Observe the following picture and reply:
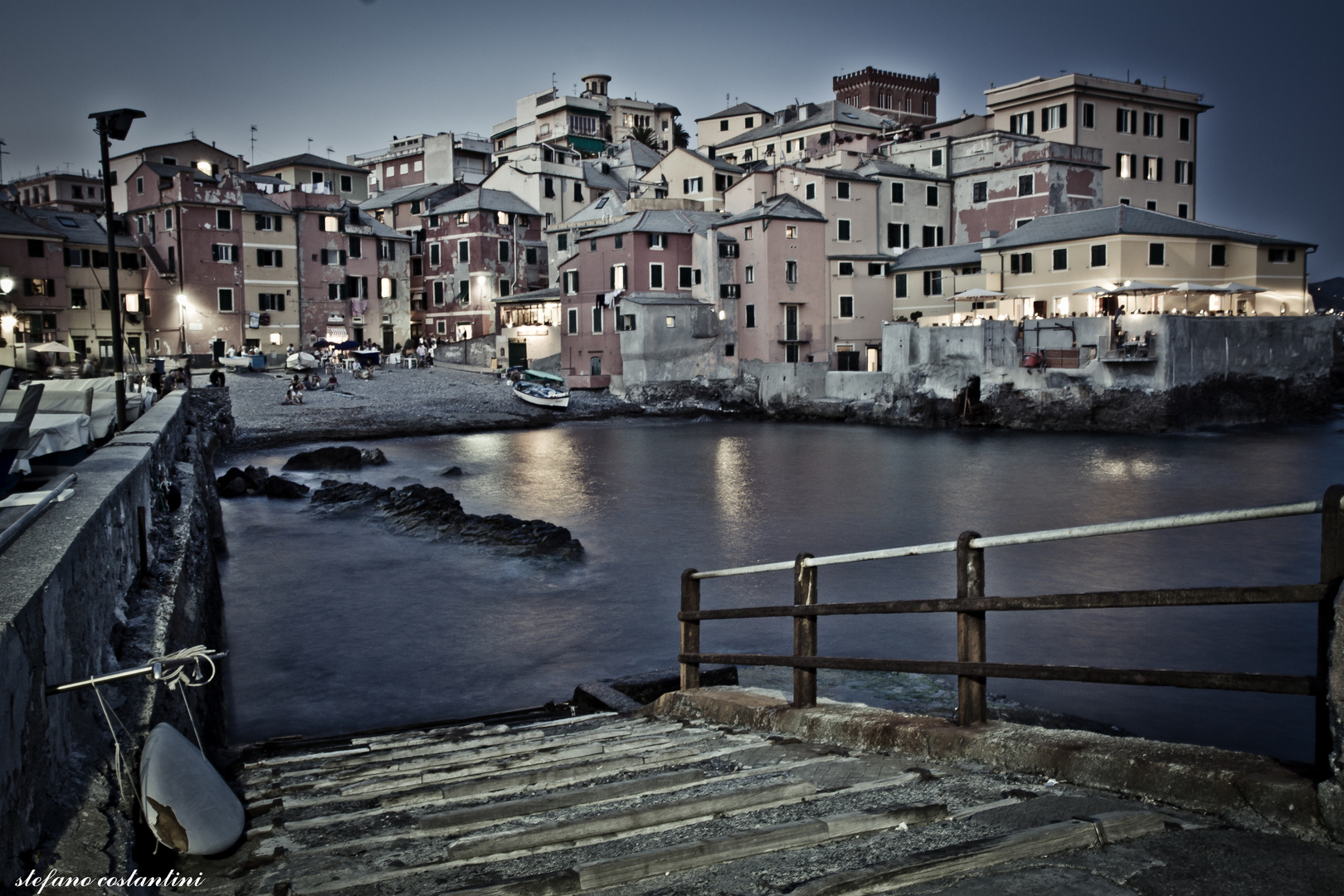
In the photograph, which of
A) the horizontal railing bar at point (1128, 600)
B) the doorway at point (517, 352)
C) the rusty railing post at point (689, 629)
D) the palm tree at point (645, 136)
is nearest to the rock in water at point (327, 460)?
the rusty railing post at point (689, 629)

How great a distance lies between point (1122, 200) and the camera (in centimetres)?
6650

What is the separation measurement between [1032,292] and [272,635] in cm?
4902

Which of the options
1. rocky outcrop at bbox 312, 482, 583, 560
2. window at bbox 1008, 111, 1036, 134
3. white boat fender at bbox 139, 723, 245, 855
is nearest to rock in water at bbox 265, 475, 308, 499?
rocky outcrop at bbox 312, 482, 583, 560

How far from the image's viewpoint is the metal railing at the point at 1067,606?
127 inches

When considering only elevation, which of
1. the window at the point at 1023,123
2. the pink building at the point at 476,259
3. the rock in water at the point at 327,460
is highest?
the window at the point at 1023,123

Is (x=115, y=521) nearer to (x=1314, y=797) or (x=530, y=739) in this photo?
→ (x=530, y=739)

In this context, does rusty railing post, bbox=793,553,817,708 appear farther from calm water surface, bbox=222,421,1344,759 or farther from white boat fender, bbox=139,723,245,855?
calm water surface, bbox=222,421,1344,759

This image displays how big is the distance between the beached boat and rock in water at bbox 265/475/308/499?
28.4 meters

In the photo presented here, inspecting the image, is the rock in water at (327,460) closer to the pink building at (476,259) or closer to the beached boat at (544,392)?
the beached boat at (544,392)

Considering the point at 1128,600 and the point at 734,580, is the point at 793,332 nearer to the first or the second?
the point at 734,580

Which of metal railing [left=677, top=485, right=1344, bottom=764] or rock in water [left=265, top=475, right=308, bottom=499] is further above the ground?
metal railing [left=677, top=485, right=1344, bottom=764]

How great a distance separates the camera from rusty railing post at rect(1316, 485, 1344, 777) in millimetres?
3131

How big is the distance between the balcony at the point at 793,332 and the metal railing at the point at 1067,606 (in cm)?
5698

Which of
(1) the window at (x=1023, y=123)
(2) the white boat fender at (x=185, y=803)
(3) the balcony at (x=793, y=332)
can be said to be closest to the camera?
(2) the white boat fender at (x=185, y=803)
